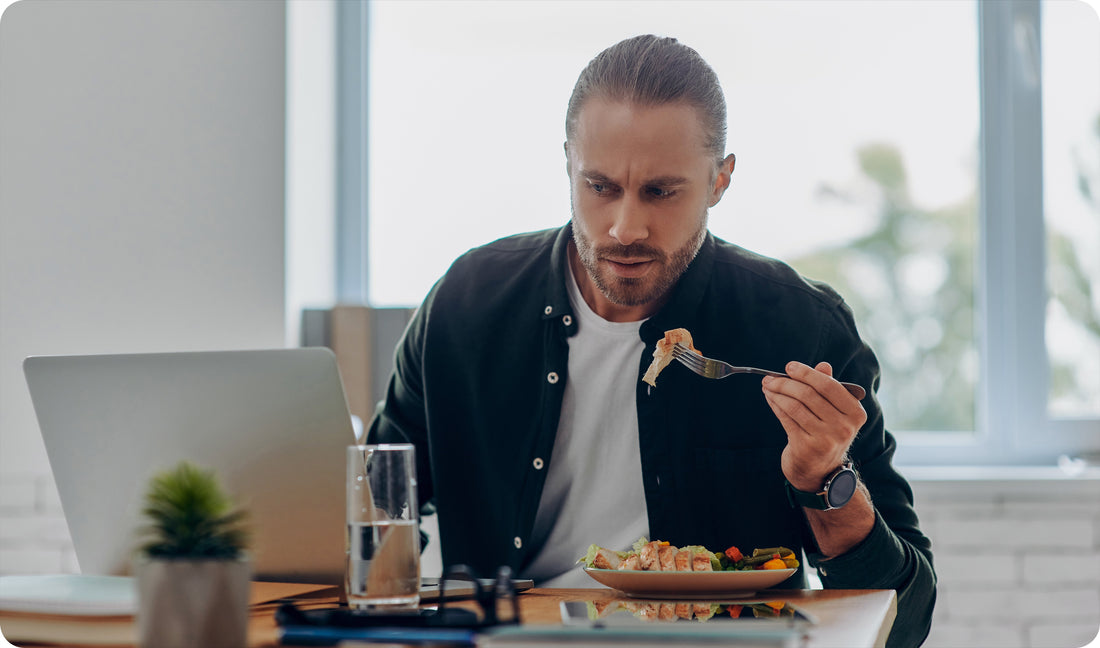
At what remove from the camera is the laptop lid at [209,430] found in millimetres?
1127

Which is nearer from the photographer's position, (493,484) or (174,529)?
(174,529)

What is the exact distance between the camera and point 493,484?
1.74 m

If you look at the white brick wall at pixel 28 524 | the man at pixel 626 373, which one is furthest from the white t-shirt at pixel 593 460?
the white brick wall at pixel 28 524

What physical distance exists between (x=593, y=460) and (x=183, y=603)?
1.01 m

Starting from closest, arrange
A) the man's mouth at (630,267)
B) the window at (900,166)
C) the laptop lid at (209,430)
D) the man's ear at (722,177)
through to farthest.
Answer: the laptop lid at (209,430), the man's mouth at (630,267), the man's ear at (722,177), the window at (900,166)

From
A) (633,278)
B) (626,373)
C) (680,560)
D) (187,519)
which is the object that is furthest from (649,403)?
(187,519)

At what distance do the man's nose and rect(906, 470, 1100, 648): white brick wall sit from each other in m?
1.46

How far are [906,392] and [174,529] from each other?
8.45 feet

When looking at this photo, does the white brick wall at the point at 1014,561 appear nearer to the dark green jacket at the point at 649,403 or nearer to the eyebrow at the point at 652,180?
the dark green jacket at the point at 649,403

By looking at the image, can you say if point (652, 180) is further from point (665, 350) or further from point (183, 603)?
point (183, 603)

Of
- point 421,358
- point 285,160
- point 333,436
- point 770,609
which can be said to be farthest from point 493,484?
point 285,160

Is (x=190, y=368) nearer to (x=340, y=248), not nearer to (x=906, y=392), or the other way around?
(x=340, y=248)

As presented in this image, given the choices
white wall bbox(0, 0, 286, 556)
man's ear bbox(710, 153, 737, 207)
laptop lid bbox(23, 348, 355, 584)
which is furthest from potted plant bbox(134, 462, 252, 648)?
white wall bbox(0, 0, 286, 556)

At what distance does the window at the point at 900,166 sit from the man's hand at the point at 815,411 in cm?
172
